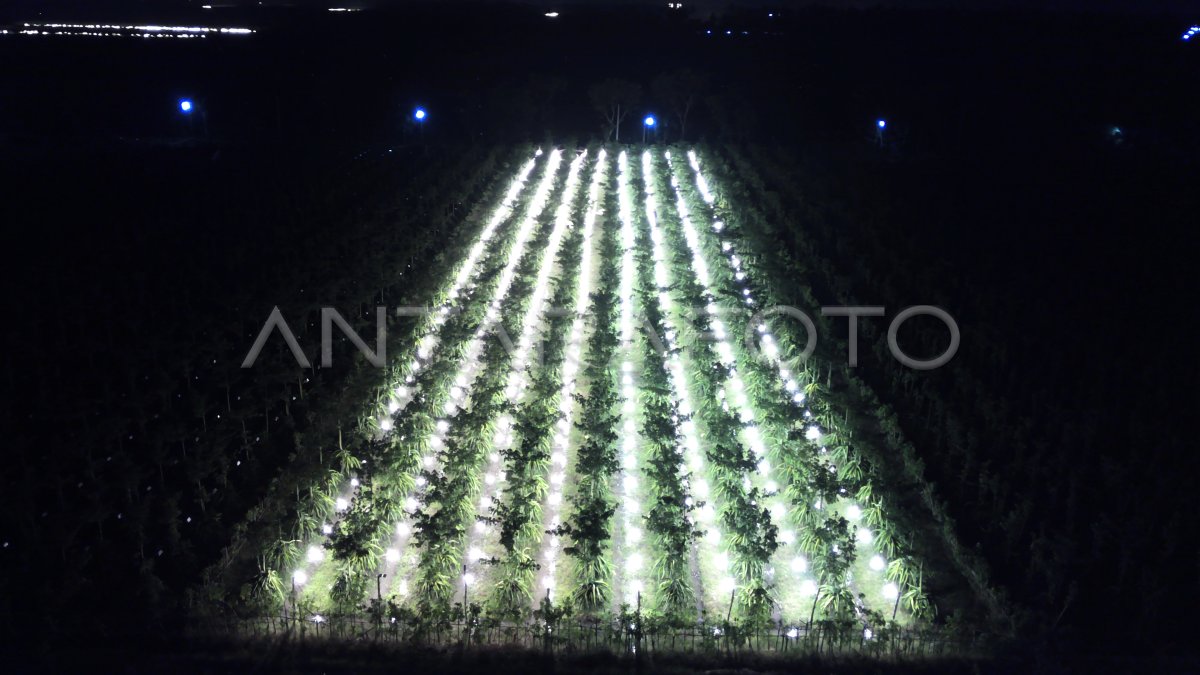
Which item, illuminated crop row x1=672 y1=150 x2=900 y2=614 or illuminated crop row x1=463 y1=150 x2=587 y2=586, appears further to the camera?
illuminated crop row x1=463 y1=150 x2=587 y2=586

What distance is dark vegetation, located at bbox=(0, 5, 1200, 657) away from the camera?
763 centimetres

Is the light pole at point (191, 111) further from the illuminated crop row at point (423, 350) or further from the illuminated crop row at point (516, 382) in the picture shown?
the illuminated crop row at point (516, 382)

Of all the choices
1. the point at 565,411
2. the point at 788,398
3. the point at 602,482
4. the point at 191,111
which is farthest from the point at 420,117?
the point at 602,482

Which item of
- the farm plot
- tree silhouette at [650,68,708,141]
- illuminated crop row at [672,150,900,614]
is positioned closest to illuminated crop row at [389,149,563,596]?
the farm plot

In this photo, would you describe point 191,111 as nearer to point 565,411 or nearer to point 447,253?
point 447,253

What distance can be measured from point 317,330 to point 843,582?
7.54 metres

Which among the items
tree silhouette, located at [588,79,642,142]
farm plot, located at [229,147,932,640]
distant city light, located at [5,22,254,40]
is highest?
distant city light, located at [5,22,254,40]

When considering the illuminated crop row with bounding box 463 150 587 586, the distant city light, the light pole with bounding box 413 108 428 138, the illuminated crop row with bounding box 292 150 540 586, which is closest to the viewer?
the illuminated crop row with bounding box 292 150 540 586

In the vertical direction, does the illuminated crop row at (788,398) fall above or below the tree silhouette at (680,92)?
below

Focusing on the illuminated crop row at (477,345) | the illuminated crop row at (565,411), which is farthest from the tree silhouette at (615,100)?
the illuminated crop row at (565,411)

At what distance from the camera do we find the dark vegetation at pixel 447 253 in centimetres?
763

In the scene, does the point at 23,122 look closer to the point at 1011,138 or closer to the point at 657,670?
the point at 657,670

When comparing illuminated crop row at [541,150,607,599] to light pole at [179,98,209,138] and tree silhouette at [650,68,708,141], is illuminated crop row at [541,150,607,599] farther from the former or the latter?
light pole at [179,98,209,138]

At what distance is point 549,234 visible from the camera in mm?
17078
